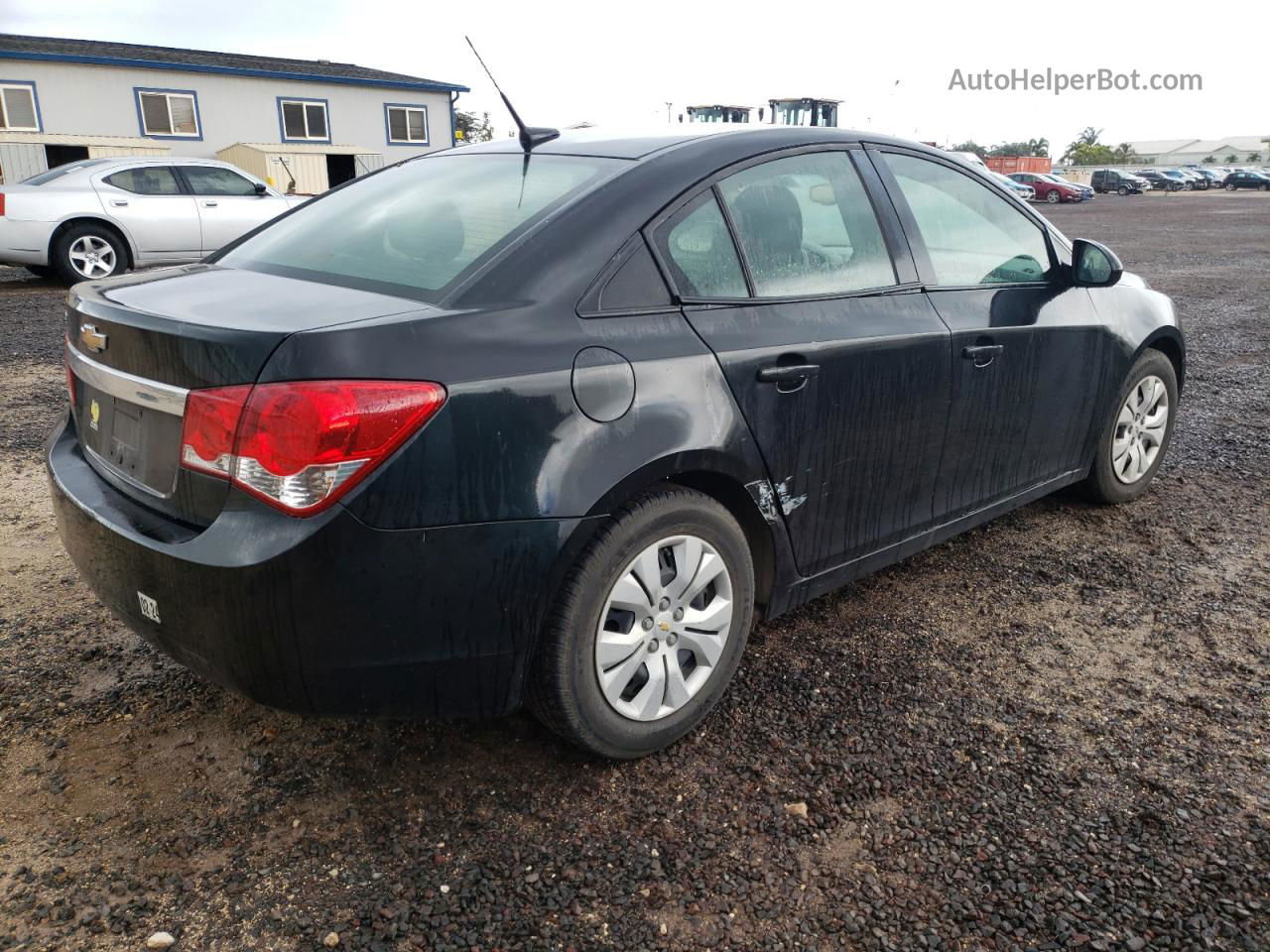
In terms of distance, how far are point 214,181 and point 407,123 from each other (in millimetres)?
21677

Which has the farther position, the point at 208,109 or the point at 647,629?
the point at 208,109

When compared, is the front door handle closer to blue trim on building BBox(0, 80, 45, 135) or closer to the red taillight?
the red taillight

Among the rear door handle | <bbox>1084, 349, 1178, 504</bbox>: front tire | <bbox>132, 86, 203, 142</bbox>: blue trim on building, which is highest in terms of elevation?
<bbox>132, 86, 203, 142</bbox>: blue trim on building

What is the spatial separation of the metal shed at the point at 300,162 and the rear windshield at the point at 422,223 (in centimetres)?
2525

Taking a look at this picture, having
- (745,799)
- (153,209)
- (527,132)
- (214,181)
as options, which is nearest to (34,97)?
(214,181)

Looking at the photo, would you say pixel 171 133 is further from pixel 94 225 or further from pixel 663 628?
pixel 663 628

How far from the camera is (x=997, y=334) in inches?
129

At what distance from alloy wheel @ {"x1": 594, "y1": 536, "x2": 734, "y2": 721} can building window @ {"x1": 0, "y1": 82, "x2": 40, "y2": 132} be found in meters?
29.1

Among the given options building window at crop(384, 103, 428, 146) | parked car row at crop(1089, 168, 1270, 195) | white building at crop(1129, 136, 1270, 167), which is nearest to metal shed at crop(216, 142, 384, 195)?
building window at crop(384, 103, 428, 146)

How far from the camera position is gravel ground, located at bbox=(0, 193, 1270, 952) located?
2.02m

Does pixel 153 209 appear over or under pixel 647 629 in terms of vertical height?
over

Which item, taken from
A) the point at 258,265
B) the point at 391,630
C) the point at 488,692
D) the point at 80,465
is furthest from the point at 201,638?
the point at 258,265

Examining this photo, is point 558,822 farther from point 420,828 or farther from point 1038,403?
point 1038,403

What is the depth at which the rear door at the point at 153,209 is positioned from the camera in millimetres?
11094
